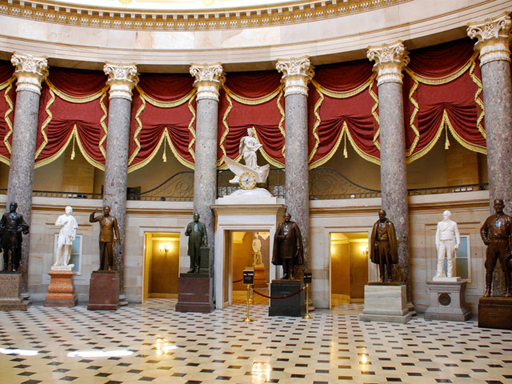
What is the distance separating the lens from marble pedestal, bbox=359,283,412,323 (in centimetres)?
1063

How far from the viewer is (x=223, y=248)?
1350 cm

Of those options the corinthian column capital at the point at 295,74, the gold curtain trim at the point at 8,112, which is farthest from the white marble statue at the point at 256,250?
the gold curtain trim at the point at 8,112

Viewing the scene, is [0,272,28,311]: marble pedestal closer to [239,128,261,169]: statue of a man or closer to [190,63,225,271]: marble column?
[190,63,225,271]: marble column

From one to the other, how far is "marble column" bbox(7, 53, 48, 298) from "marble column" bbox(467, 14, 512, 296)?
11893mm

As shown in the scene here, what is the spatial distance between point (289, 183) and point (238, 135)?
95.5 inches

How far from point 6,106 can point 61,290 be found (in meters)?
5.70

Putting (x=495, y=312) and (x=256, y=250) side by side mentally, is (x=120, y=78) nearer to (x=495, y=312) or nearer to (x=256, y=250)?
(x=256, y=250)

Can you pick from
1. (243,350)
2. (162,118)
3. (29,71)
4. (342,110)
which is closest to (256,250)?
(162,118)

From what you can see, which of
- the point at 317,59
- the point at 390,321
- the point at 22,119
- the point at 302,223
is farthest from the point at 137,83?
the point at 390,321

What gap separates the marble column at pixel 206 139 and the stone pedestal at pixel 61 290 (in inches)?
155

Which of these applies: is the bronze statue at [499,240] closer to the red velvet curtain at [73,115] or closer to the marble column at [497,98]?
the marble column at [497,98]

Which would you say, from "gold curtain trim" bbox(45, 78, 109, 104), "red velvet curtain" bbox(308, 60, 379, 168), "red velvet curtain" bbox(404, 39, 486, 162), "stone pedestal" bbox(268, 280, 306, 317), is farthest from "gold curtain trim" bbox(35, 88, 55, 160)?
"red velvet curtain" bbox(404, 39, 486, 162)

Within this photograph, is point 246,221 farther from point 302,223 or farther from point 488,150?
point 488,150

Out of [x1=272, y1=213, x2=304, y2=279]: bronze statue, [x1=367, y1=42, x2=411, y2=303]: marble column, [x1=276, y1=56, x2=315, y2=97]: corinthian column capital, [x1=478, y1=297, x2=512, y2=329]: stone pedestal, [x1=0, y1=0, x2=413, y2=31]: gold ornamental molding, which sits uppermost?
Answer: [x1=0, y1=0, x2=413, y2=31]: gold ornamental molding
